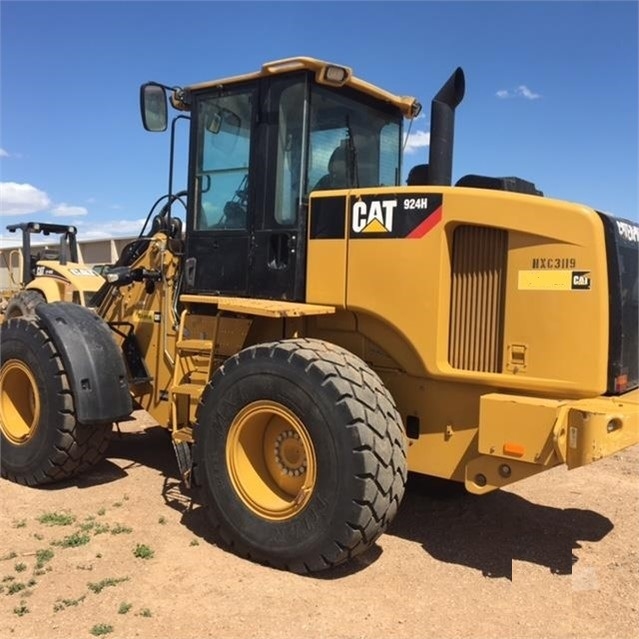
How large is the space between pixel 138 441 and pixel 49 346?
184 cm

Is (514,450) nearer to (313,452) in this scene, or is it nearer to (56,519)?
(313,452)

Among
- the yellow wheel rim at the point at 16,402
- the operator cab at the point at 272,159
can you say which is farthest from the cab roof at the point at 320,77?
the yellow wheel rim at the point at 16,402

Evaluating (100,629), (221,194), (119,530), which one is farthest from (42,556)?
(221,194)

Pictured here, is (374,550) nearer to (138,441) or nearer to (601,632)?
(601,632)

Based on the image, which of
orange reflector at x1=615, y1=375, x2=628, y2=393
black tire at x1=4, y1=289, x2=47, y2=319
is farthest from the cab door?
black tire at x1=4, y1=289, x2=47, y2=319

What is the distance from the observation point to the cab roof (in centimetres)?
438

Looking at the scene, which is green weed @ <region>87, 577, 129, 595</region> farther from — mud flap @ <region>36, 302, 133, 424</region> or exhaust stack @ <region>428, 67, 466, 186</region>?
exhaust stack @ <region>428, 67, 466, 186</region>

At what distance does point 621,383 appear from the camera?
3.74 meters

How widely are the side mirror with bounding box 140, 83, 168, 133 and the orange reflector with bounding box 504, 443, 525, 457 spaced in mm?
3167

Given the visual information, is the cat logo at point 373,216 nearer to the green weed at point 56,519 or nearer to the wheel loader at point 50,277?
the green weed at point 56,519

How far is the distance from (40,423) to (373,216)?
9.29 feet

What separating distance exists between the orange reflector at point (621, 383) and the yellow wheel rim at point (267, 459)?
1.67 meters

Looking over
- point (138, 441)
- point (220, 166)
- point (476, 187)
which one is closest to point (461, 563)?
point (476, 187)

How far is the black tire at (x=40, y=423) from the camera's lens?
16.4 ft
